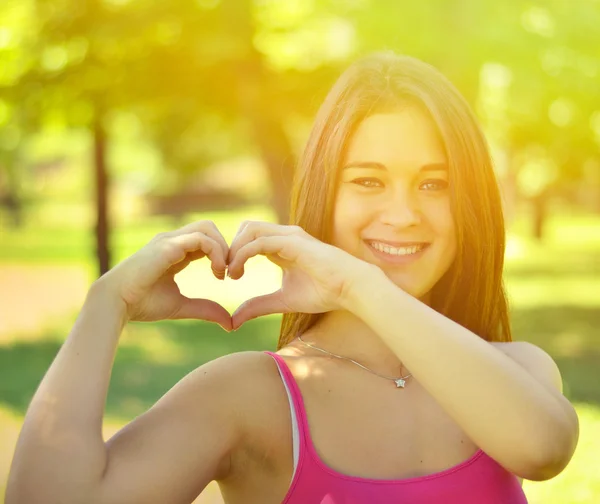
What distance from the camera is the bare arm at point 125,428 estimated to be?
190 centimetres

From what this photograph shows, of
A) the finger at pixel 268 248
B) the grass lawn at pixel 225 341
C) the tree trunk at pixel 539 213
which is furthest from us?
the tree trunk at pixel 539 213

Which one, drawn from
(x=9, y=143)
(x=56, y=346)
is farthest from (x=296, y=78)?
(x=9, y=143)

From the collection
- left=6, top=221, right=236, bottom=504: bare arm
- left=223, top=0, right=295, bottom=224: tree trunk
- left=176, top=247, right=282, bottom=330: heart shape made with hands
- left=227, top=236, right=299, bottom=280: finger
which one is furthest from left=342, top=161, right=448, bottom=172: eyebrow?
left=176, top=247, right=282, bottom=330: heart shape made with hands

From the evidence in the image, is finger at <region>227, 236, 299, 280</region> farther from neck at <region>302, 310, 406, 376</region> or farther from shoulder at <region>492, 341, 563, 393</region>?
shoulder at <region>492, 341, 563, 393</region>

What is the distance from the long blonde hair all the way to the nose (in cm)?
11

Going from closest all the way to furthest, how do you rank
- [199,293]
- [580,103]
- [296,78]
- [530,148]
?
[580,103], [296,78], [199,293], [530,148]

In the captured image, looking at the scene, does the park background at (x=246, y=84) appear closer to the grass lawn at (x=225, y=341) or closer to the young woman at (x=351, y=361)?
the grass lawn at (x=225, y=341)

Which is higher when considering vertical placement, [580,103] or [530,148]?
[580,103]

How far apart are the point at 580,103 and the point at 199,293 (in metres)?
8.18

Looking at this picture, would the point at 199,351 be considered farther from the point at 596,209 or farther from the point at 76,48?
the point at 596,209

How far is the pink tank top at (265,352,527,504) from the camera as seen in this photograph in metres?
2.10

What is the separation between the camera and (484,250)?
8.54 feet

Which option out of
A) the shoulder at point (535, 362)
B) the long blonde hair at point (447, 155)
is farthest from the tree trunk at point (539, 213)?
the shoulder at point (535, 362)

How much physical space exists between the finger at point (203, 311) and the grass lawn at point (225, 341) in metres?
3.55
